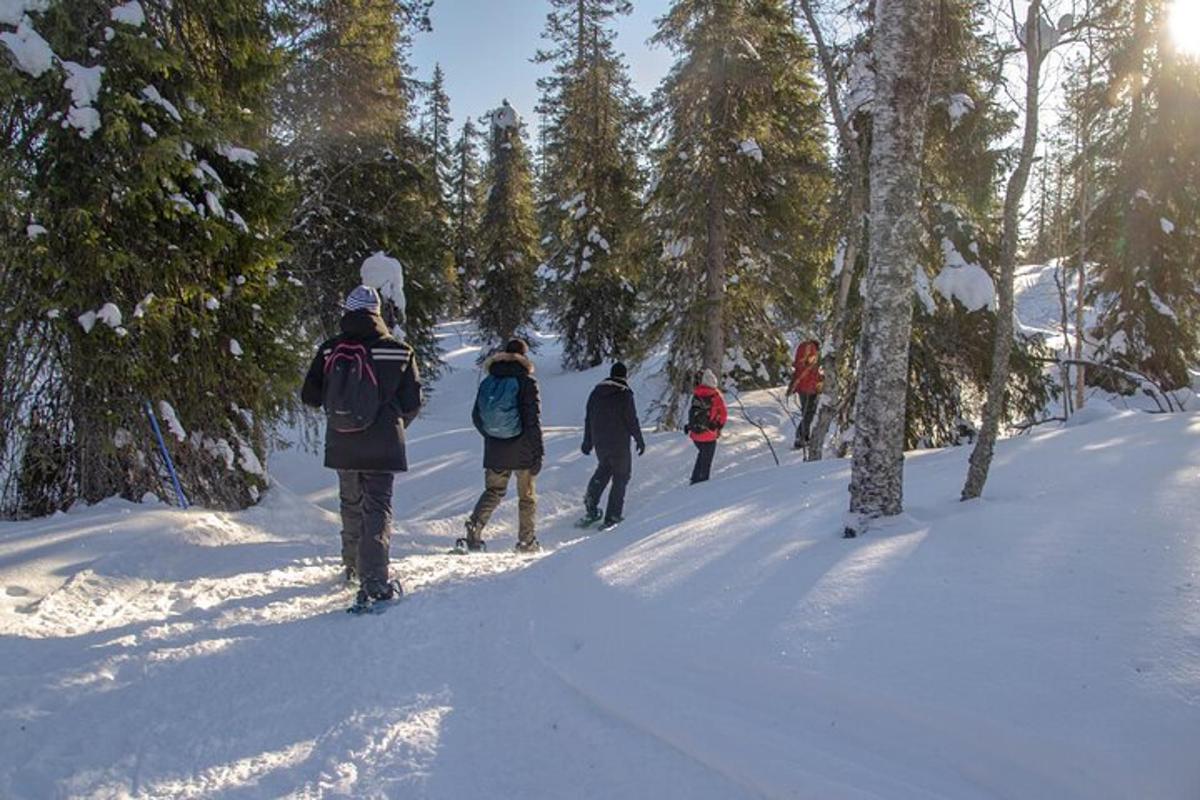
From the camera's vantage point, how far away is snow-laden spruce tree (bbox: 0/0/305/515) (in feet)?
19.8

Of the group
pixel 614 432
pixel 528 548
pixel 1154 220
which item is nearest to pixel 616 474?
pixel 614 432

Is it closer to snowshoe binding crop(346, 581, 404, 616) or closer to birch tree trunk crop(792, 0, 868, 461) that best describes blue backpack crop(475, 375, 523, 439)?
snowshoe binding crop(346, 581, 404, 616)

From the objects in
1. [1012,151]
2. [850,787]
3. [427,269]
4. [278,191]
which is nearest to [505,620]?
[850,787]

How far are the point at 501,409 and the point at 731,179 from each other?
913 centimetres

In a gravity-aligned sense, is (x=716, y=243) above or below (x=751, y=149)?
below

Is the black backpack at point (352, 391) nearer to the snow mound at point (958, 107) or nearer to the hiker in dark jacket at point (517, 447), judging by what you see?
the hiker in dark jacket at point (517, 447)

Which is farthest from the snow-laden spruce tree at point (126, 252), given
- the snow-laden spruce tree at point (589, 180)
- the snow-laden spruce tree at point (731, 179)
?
the snow-laden spruce tree at point (589, 180)

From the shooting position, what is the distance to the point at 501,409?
727 centimetres

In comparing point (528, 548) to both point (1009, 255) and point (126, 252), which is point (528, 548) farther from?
point (1009, 255)

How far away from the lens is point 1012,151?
Result: 10578mm

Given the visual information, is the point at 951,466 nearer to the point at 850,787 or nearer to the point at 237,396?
the point at 850,787

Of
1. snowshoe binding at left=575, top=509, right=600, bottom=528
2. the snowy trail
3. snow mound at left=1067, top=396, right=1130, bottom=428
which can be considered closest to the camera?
the snowy trail

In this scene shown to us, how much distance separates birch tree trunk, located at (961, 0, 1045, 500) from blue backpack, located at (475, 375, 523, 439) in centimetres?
410

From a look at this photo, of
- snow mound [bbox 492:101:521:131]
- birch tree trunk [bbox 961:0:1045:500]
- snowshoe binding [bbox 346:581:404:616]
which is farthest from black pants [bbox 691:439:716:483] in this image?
snow mound [bbox 492:101:521:131]
